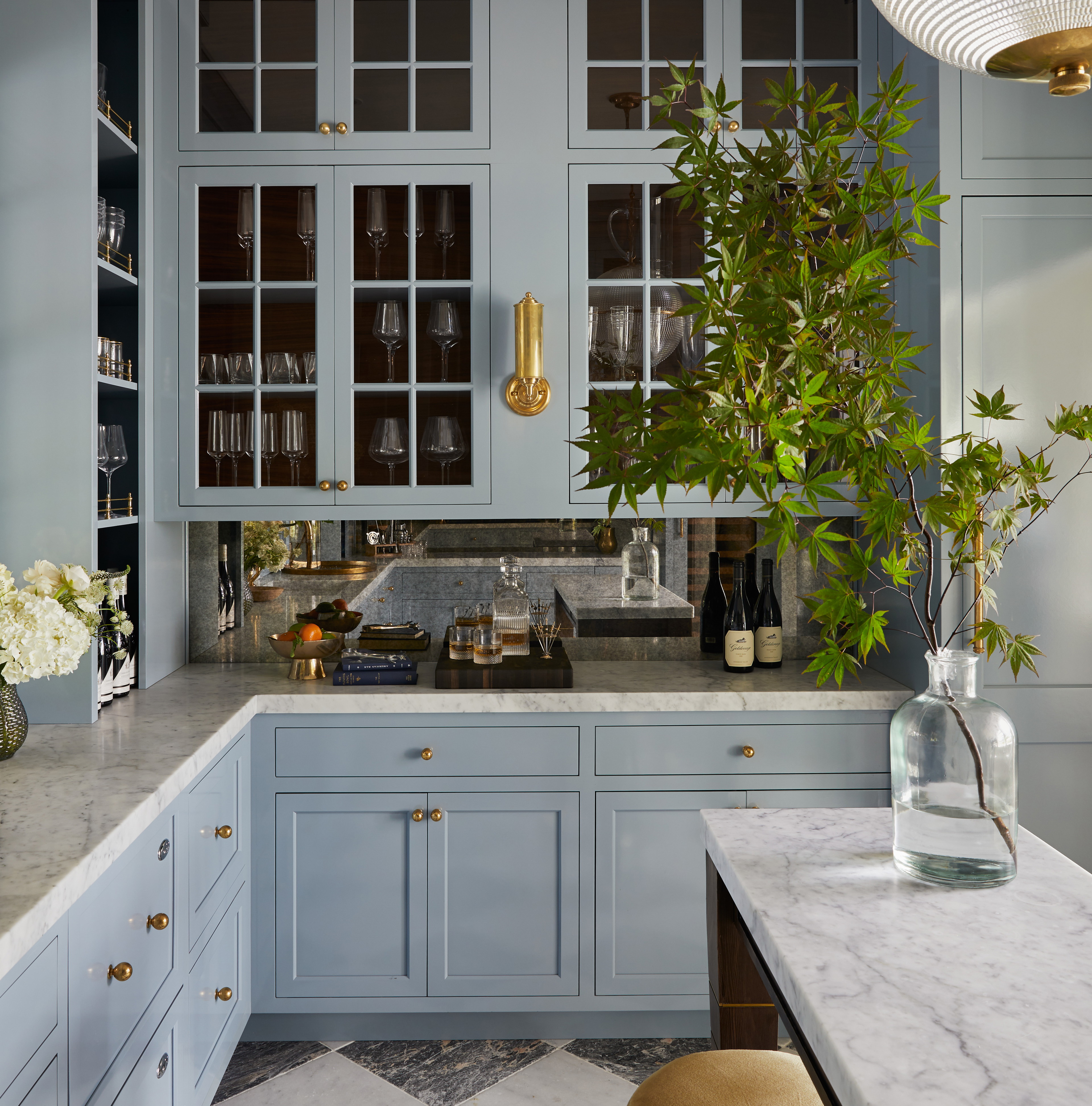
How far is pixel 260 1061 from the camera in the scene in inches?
91.7

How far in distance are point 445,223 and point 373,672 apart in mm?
1240

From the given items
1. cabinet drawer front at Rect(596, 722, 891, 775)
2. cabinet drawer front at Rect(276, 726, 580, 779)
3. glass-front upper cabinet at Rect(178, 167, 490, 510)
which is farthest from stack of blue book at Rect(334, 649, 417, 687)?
cabinet drawer front at Rect(596, 722, 891, 775)

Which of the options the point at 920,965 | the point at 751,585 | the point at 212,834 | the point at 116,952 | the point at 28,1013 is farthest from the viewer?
the point at 751,585

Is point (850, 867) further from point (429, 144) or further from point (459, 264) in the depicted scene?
point (429, 144)

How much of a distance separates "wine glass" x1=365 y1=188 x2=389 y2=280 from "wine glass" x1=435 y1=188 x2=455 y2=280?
5.6 inches

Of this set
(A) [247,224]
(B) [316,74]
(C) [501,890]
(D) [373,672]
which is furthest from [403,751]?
(B) [316,74]

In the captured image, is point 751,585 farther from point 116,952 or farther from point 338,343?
point 116,952

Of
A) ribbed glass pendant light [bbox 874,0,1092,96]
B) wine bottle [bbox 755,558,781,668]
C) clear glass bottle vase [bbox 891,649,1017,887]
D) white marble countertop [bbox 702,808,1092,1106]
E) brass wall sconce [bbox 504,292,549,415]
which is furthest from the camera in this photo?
wine bottle [bbox 755,558,781,668]

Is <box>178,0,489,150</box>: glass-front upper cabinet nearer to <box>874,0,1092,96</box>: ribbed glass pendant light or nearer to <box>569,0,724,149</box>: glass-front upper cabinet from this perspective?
<box>569,0,724,149</box>: glass-front upper cabinet

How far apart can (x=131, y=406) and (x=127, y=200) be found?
0.58 meters

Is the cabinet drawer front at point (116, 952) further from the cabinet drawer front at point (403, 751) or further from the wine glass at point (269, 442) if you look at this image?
the wine glass at point (269, 442)

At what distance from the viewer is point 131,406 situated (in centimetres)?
251

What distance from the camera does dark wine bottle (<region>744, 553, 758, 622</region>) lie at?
2787 millimetres

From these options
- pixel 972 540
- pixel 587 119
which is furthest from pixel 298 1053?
pixel 587 119
